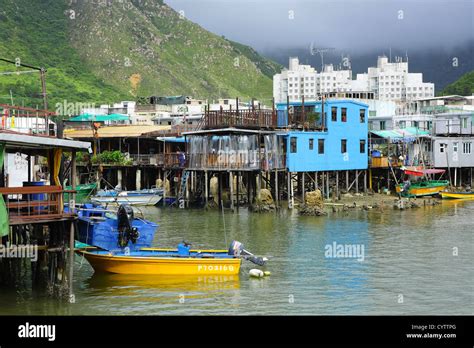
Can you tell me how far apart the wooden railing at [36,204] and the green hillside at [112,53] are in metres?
60.6

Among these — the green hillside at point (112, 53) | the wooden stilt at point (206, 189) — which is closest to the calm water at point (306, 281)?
the wooden stilt at point (206, 189)

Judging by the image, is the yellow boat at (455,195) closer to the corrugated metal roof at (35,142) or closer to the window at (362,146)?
the window at (362,146)

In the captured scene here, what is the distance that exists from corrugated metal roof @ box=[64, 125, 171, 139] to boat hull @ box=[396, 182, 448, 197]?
20037 millimetres

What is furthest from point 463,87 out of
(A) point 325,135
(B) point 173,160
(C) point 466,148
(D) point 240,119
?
(D) point 240,119

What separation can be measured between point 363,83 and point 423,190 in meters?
127

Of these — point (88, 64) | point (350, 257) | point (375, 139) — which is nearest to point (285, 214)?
point (350, 257)

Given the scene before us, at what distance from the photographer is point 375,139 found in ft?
196

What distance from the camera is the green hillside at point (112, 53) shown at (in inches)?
3861

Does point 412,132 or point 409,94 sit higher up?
point 409,94

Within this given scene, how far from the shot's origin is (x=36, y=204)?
835 inches

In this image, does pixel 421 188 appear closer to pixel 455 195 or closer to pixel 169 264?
pixel 455 195

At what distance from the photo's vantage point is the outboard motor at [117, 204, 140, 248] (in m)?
24.8
